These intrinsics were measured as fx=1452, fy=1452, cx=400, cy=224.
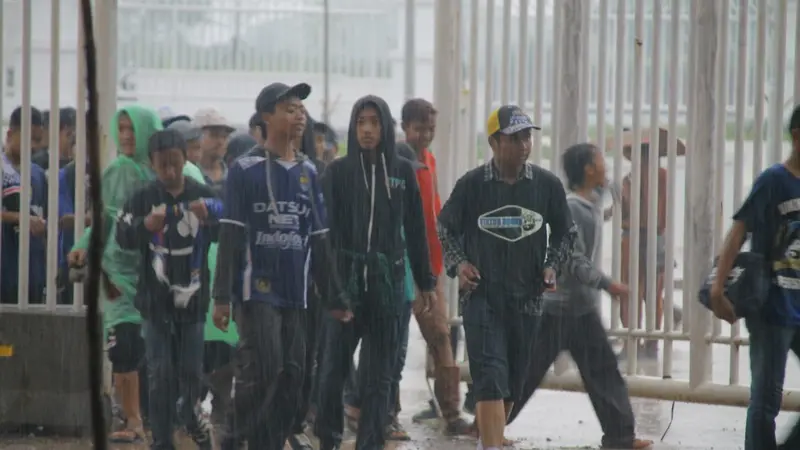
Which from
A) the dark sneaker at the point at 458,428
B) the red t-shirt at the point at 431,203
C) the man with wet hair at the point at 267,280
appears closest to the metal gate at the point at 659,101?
the red t-shirt at the point at 431,203

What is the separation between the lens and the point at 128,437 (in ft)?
24.4

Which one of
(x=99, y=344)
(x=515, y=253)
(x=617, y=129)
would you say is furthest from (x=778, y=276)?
(x=99, y=344)

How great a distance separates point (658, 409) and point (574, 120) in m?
1.96

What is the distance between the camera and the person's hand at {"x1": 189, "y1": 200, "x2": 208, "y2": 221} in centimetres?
653

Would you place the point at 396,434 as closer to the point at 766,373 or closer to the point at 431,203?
the point at 431,203

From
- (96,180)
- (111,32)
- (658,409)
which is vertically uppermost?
(111,32)

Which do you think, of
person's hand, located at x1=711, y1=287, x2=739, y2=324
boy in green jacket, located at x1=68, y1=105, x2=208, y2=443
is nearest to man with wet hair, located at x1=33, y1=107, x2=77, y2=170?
boy in green jacket, located at x1=68, y1=105, x2=208, y2=443

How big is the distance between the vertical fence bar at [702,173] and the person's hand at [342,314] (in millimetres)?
2737

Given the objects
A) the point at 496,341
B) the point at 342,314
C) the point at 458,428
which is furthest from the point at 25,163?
the point at 458,428

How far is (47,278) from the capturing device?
7.55 metres

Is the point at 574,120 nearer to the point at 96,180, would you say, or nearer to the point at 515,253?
the point at 515,253

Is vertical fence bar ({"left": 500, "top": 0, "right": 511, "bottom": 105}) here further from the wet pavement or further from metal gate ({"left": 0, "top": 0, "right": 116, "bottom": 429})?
metal gate ({"left": 0, "top": 0, "right": 116, "bottom": 429})

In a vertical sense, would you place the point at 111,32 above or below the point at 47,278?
above

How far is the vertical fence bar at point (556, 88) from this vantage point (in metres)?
8.63
